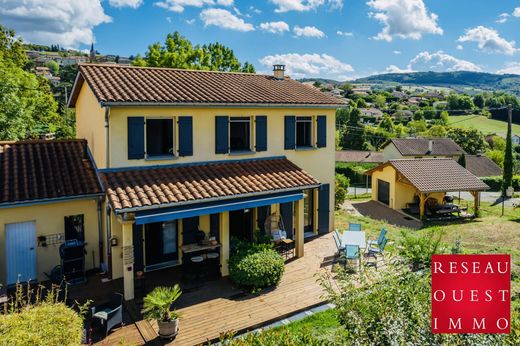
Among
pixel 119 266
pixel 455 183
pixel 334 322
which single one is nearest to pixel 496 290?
pixel 334 322

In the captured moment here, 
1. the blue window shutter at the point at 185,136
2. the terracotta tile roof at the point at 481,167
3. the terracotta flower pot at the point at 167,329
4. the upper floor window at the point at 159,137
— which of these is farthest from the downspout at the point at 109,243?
the terracotta tile roof at the point at 481,167

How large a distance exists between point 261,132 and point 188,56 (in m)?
29.4

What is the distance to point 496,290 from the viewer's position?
405cm

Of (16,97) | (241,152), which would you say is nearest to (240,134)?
(241,152)

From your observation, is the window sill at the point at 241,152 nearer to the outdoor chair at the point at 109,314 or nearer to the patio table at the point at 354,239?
the patio table at the point at 354,239

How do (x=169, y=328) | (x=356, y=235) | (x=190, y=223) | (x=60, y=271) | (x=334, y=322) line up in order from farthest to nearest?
1. (x=356, y=235)
2. (x=190, y=223)
3. (x=60, y=271)
4. (x=334, y=322)
5. (x=169, y=328)

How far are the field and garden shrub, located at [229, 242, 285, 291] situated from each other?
13452 cm

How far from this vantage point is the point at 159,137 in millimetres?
16641

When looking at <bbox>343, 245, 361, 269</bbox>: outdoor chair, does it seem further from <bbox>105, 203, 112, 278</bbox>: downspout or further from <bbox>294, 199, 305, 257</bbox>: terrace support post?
<bbox>105, 203, 112, 278</bbox>: downspout

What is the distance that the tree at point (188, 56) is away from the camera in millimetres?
41719

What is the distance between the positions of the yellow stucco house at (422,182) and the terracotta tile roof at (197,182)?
55.9 feet

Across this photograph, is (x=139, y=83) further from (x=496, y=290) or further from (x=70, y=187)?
(x=496, y=290)

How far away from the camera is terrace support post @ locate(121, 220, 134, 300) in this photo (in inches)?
517

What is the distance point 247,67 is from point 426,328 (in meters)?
49.9
